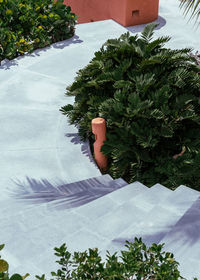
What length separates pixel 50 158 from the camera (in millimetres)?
5812

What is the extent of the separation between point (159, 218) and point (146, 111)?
2.01 m

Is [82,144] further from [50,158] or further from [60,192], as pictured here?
[60,192]

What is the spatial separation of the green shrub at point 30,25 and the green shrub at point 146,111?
329 cm

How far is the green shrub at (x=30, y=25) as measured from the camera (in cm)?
878

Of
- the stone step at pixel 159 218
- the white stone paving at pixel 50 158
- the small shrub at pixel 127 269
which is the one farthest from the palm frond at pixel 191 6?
the small shrub at pixel 127 269

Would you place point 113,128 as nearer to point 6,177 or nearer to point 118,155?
point 118,155

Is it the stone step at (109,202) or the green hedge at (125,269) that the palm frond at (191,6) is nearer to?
the stone step at (109,202)

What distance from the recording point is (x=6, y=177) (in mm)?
5367

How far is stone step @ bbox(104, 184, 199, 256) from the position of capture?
10.8 ft

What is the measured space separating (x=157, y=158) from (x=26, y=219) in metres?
2.17

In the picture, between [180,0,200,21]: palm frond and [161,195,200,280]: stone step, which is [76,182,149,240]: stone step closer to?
[161,195,200,280]: stone step

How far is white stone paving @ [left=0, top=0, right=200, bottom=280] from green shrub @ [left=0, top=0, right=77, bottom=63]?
0.24 m

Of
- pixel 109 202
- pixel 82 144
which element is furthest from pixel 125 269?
pixel 82 144

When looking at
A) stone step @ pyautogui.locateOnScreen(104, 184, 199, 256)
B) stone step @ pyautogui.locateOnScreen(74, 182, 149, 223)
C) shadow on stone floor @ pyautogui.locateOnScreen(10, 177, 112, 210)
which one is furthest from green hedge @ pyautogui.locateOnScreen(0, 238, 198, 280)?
shadow on stone floor @ pyautogui.locateOnScreen(10, 177, 112, 210)
